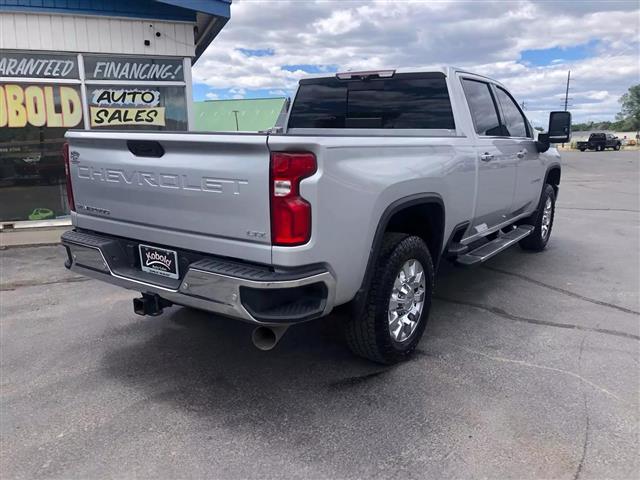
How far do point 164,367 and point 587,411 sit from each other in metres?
2.76

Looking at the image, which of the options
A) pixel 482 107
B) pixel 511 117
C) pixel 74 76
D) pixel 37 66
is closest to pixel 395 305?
pixel 482 107

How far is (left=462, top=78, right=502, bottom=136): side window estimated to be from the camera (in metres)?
4.74

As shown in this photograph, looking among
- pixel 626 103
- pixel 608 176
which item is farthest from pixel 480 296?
pixel 626 103

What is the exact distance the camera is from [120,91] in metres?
8.95

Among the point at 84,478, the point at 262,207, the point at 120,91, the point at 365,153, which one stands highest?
the point at 120,91

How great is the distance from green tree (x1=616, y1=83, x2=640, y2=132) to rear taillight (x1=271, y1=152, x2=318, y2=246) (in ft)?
344

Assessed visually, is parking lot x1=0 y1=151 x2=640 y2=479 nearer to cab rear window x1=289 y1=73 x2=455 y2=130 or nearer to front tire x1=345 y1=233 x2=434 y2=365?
front tire x1=345 y1=233 x2=434 y2=365

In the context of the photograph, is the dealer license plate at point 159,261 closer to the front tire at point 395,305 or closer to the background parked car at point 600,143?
the front tire at point 395,305

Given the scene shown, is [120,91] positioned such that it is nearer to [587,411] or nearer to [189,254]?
[189,254]

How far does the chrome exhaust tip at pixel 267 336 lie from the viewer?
9.87ft

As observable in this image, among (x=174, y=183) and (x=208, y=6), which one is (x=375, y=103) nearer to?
(x=174, y=183)

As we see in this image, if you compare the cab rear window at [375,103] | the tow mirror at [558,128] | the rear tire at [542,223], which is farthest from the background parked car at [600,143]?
the cab rear window at [375,103]

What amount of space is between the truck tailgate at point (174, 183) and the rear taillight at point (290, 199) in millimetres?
49

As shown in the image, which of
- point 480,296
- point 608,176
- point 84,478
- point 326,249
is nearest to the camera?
point 84,478
